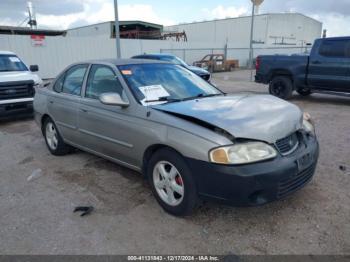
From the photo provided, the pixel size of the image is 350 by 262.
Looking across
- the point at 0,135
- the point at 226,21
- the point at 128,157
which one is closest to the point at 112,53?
the point at 0,135

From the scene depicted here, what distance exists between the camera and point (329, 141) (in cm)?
572

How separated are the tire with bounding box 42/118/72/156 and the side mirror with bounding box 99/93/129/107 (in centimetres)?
192

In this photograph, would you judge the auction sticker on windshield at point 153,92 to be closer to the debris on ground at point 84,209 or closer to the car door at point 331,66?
the debris on ground at point 84,209

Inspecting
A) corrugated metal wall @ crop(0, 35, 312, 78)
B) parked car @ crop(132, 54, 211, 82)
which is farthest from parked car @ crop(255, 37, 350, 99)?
corrugated metal wall @ crop(0, 35, 312, 78)

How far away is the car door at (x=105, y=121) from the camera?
11.9ft

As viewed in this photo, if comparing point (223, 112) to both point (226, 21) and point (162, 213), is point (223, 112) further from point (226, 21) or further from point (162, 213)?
point (226, 21)

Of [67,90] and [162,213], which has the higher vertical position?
[67,90]

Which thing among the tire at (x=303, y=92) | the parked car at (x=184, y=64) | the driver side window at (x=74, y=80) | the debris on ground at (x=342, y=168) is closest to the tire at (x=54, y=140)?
the driver side window at (x=74, y=80)

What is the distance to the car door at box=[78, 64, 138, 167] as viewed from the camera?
3.63m

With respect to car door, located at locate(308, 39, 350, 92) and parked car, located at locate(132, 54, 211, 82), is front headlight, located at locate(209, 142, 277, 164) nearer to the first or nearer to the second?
car door, located at locate(308, 39, 350, 92)

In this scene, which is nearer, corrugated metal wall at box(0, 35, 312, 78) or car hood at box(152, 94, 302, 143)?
car hood at box(152, 94, 302, 143)

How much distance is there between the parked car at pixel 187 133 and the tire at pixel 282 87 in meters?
6.98

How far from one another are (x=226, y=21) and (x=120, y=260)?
45238 millimetres

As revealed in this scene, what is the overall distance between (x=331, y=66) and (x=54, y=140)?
27.1ft
